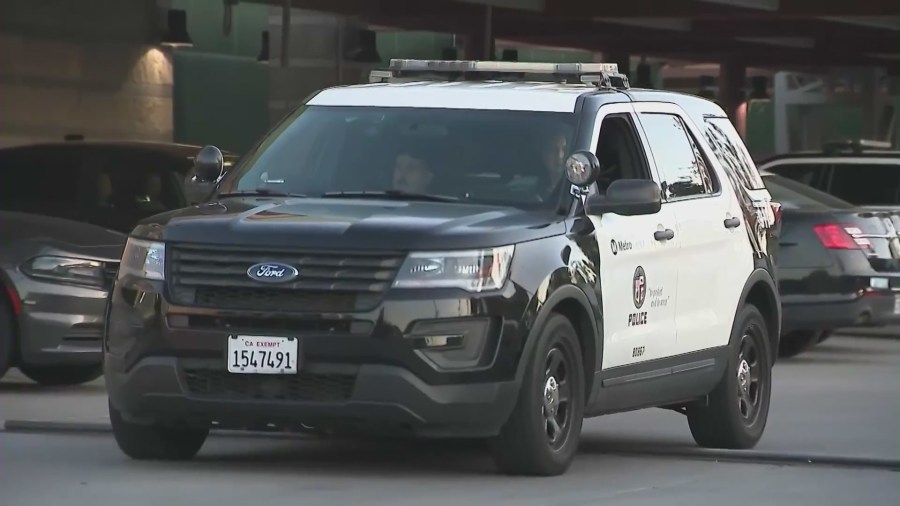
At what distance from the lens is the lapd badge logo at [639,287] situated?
10.1 meters

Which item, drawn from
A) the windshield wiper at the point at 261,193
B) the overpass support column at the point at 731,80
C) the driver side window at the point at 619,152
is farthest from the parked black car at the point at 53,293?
the overpass support column at the point at 731,80

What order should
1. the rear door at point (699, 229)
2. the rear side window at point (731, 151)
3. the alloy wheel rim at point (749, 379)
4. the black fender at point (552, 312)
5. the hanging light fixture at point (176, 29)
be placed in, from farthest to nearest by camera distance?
the hanging light fixture at point (176, 29)
the rear side window at point (731, 151)
the alloy wheel rim at point (749, 379)
the rear door at point (699, 229)
the black fender at point (552, 312)

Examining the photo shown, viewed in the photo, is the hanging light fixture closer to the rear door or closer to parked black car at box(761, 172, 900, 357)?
parked black car at box(761, 172, 900, 357)

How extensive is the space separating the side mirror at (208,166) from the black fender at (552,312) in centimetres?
189

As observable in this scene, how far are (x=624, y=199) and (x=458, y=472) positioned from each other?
1353mm

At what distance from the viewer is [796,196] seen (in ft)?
58.7

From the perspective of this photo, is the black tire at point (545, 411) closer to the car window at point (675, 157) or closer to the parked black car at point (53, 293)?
the car window at point (675, 157)

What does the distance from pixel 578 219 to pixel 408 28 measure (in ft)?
102

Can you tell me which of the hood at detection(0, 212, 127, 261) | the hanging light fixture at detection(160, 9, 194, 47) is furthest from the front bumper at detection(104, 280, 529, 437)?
the hanging light fixture at detection(160, 9, 194, 47)

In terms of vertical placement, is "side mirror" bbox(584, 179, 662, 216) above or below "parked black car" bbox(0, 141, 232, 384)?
above

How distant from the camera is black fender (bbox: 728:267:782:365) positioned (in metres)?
11.5

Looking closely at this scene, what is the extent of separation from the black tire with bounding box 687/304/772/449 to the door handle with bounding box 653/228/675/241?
0.98m

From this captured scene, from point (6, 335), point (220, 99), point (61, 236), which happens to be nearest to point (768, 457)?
point (6, 335)

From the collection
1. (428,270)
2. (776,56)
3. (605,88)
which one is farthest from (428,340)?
(776,56)
